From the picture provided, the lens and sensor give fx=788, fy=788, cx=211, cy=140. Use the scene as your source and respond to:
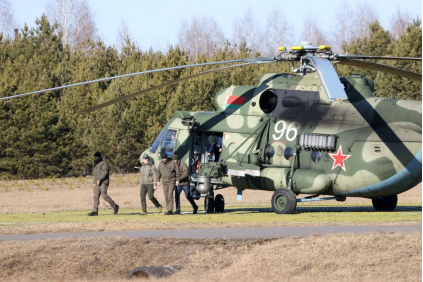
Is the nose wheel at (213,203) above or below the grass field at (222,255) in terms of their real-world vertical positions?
above

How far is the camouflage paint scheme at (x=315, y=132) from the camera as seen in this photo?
69.2ft

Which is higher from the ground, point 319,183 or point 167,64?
point 167,64

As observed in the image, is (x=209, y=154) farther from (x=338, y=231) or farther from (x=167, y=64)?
(x=167, y=64)

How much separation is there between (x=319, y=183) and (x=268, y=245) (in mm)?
7090

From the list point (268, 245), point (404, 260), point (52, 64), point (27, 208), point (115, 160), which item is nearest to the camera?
point (404, 260)

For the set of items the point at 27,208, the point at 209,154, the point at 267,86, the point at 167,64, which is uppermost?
the point at 167,64

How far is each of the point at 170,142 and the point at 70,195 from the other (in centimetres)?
1738

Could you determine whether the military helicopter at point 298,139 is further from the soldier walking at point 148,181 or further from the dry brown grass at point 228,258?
the dry brown grass at point 228,258

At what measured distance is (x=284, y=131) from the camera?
23609mm

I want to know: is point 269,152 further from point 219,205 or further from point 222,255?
point 222,255

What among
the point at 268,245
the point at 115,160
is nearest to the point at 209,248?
the point at 268,245

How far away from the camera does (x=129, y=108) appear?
5712 cm

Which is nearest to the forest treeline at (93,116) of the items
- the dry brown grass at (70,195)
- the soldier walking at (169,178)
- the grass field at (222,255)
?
the dry brown grass at (70,195)

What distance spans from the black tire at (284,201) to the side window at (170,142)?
4403mm
